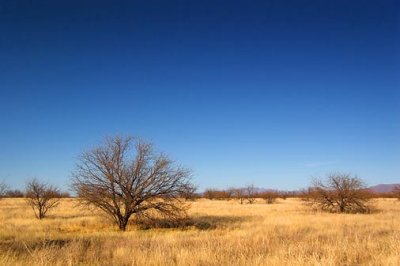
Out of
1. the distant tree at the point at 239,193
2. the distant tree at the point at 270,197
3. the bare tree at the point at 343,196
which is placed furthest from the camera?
the distant tree at the point at 239,193

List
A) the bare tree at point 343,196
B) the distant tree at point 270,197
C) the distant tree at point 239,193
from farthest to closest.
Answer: the distant tree at point 239,193
the distant tree at point 270,197
the bare tree at point 343,196

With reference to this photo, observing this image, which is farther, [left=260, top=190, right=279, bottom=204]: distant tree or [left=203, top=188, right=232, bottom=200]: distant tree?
[left=203, top=188, right=232, bottom=200]: distant tree

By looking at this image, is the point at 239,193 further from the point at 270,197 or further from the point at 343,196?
the point at 343,196

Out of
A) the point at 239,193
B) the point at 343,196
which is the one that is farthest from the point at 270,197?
the point at 343,196

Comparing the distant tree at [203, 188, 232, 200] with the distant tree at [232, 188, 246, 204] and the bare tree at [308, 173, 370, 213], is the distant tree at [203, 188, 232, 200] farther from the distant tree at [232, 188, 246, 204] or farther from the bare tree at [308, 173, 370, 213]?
the bare tree at [308, 173, 370, 213]

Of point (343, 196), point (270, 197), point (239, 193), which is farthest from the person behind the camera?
point (239, 193)

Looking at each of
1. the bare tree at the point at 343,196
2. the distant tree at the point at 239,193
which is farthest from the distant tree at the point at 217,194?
the bare tree at the point at 343,196

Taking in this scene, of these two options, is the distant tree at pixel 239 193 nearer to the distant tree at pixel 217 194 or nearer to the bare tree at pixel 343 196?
the distant tree at pixel 217 194

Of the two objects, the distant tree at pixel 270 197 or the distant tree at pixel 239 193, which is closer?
the distant tree at pixel 270 197

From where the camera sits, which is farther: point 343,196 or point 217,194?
point 217,194

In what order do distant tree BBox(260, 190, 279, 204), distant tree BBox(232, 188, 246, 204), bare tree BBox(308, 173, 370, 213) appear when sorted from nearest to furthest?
bare tree BBox(308, 173, 370, 213)
distant tree BBox(260, 190, 279, 204)
distant tree BBox(232, 188, 246, 204)

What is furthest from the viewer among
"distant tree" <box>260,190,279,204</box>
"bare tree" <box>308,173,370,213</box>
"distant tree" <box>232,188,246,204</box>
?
"distant tree" <box>232,188,246,204</box>

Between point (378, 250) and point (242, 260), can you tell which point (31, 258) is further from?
point (378, 250)

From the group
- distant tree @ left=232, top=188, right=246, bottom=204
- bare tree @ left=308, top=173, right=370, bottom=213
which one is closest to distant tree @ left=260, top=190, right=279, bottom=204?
distant tree @ left=232, top=188, right=246, bottom=204
